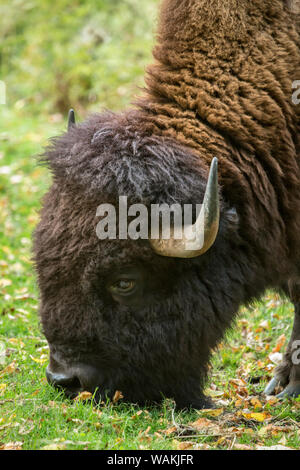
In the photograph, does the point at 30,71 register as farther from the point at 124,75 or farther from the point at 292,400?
the point at 292,400

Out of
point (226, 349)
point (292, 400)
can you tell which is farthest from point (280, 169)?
point (226, 349)

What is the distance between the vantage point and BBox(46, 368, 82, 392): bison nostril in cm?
420

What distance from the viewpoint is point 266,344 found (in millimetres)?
6414

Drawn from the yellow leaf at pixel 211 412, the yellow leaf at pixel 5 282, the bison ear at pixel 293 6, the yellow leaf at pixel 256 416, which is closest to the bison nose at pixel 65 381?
the yellow leaf at pixel 211 412

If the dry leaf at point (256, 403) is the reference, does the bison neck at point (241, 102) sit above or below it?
above

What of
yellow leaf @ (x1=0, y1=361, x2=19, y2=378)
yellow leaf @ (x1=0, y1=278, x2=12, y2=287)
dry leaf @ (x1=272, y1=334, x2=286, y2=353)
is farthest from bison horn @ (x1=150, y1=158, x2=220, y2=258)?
yellow leaf @ (x1=0, y1=278, x2=12, y2=287)

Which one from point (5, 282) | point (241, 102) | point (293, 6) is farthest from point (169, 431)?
point (5, 282)

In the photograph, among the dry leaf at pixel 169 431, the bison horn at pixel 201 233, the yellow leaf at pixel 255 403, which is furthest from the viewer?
the yellow leaf at pixel 255 403

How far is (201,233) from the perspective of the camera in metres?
3.91

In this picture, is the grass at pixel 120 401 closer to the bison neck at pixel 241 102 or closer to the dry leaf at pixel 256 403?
the dry leaf at pixel 256 403

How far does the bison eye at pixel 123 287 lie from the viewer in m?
4.14

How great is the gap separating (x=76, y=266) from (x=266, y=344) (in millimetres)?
2928

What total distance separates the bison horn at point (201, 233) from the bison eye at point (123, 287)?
27cm

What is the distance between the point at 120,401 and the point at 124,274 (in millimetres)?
856
